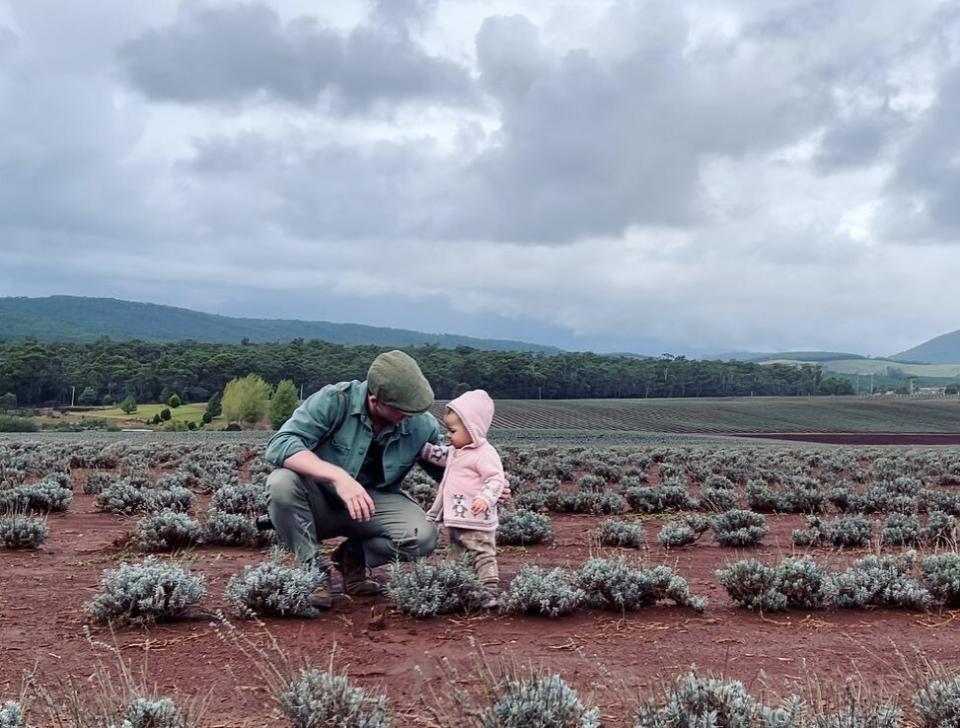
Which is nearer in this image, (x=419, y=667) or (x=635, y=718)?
(x=635, y=718)

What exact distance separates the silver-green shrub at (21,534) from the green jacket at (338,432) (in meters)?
3.21

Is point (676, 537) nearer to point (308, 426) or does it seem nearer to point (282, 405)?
point (308, 426)

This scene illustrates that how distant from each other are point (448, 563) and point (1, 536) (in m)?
4.13

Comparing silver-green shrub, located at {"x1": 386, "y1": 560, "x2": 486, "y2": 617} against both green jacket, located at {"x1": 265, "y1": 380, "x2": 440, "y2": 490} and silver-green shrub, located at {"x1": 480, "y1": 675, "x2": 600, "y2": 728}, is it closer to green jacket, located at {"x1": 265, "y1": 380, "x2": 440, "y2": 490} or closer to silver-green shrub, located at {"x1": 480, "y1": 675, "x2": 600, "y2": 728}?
green jacket, located at {"x1": 265, "y1": 380, "x2": 440, "y2": 490}

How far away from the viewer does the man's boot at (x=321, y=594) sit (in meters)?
4.67

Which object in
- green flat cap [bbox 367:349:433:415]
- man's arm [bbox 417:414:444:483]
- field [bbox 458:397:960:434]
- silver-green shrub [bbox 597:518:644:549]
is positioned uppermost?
green flat cap [bbox 367:349:433:415]

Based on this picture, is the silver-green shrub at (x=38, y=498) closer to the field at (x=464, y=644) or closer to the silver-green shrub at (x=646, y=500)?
the field at (x=464, y=644)

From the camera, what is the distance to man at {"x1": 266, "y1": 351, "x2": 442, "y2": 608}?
4633mm

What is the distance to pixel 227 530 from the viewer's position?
7.29 metres

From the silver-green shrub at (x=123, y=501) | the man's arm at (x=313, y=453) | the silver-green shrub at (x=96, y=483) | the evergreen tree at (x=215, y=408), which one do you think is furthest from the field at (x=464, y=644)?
the evergreen tree at (x=215, y=408)

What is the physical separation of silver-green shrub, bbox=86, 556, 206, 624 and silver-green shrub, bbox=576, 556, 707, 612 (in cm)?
210

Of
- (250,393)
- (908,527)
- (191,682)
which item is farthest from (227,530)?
(250,393)

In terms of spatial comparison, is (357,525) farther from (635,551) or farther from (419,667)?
(635,551)

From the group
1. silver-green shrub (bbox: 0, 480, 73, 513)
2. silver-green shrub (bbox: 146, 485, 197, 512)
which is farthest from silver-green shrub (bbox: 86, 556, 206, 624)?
silver-green shrub (bbox: 0, 480, 73, 513)
